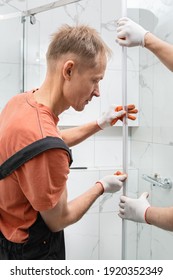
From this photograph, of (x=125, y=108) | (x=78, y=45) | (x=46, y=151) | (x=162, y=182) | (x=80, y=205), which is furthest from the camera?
(x=162, y=182)

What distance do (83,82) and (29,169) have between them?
348 millimetres

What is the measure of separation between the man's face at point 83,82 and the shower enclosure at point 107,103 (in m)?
0.62

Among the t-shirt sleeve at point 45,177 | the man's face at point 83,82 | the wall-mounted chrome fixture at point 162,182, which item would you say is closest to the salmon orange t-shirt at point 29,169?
the t-shirt sleeve at point 45,177

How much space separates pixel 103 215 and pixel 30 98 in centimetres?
118

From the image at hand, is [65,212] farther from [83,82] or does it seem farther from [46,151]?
[83,82]

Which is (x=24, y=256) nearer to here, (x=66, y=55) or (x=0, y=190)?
(x=0, y=190)

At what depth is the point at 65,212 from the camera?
0.88m

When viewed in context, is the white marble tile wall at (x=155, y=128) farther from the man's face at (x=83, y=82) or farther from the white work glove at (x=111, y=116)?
the man's face at (x=83, y=82)

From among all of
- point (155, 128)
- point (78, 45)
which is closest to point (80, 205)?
point (78, 45)

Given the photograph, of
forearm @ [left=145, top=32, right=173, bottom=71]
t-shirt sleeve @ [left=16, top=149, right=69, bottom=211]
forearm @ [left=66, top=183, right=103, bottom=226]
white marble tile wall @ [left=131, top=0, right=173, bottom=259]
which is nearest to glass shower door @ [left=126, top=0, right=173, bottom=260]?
white marble tile wall @ [left=131, top=0, right=173, bottom=259]

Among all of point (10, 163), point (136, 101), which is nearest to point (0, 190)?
point (10, 163)

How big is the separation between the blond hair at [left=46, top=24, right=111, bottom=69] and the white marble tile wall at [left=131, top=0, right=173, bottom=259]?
2.03 ft

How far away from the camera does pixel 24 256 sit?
0.89 m

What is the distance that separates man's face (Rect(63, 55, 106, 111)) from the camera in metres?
0.87
